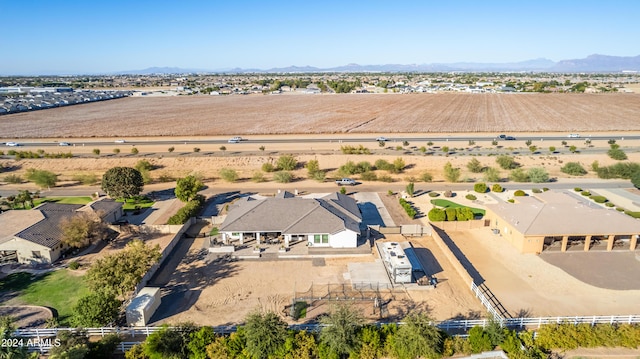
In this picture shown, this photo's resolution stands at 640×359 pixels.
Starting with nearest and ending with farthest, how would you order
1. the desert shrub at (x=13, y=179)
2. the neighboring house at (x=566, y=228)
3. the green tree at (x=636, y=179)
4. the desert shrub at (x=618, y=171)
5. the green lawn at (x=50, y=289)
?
1. the green lawn at (x=50, y=289)
2. the neighboring house at (x=566, y=228)
3. the green tree at (x=636, y=179)
4. the desert shrub at (x=618, y=171)
5. the desert shrub at (x=13, y=179)

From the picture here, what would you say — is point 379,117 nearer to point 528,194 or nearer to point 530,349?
point 528,194

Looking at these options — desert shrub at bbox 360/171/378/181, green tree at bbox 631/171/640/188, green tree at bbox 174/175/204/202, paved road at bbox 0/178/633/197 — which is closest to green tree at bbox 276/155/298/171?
paved road at bbox 0/178/633/197

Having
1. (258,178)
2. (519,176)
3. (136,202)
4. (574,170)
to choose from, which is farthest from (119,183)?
(574,170)

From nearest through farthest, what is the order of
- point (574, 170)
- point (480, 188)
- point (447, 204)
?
point (447, 204), point (480, 188), point (574, 170)

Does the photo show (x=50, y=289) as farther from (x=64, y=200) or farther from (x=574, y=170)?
(x=574, y=170)

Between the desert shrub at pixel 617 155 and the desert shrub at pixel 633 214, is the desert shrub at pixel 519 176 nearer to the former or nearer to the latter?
the desert shrub at pixel 633 214

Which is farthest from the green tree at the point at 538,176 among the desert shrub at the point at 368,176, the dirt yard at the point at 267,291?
the dirt yard at the point at 267,291
